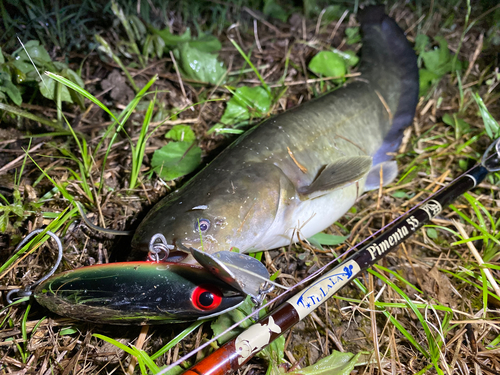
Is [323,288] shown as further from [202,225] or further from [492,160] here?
[492,160]

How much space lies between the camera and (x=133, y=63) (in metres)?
3.00

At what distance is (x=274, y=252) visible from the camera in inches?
86.5

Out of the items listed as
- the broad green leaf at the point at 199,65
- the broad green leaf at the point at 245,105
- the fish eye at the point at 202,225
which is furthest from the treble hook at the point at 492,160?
the broad green leaf at the point at 199,65

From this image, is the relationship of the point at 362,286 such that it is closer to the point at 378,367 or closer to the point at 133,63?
the point at 378,367

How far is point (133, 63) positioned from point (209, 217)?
1999 mm

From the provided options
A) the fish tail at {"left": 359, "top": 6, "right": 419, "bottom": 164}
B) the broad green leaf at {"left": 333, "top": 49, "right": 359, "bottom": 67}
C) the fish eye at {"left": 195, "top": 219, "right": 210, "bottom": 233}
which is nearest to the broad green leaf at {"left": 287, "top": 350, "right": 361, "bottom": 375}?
the fish eye at {"left": 195, "top": 219, "right": 210, "bottom": 233}

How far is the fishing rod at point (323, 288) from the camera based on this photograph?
1.44m

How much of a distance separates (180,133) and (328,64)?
1607 mm

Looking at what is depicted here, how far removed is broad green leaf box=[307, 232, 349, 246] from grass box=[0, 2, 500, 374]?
8 centimetres

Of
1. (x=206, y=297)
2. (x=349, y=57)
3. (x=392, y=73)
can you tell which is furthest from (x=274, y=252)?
(x=349, y=57)

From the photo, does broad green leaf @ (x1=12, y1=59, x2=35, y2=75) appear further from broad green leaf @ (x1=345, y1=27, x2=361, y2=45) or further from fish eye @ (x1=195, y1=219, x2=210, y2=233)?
broad green leaf @ (x1=345, y1=27, x2=361, y2=45)

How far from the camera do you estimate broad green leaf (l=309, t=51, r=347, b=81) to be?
124 inches

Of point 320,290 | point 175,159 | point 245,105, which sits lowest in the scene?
point 320,290

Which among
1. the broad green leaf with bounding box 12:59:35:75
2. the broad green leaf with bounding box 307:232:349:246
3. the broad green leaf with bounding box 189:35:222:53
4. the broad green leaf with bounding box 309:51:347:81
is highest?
the broad green leaf with bounding box 12:59:35:75
